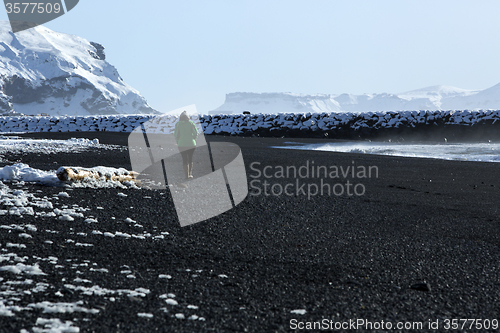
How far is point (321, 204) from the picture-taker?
25.8 feet

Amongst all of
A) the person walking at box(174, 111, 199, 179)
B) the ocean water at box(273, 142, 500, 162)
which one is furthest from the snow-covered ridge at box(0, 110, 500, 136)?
the person walking at box(174, 111, 199, 179)

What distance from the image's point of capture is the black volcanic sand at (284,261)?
3408 millimetres

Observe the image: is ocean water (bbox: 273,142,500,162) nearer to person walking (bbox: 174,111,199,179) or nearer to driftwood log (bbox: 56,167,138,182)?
person walking (bbox: 174,111,199,179)

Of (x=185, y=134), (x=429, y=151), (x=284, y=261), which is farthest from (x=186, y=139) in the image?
(x=429, y=151)

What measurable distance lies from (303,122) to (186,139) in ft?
90.9

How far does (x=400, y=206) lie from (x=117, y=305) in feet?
19.6

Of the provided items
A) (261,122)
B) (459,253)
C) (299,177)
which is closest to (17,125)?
(261,122)

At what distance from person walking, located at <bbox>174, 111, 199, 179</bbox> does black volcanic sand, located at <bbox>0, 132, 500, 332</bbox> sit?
1837 mm

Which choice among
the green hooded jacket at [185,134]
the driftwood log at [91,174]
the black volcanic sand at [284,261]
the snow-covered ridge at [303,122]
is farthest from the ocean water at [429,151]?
the driftwood log at [91,174]

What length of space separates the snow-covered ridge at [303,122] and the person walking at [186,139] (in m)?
26.1

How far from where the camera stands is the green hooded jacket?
9.90m

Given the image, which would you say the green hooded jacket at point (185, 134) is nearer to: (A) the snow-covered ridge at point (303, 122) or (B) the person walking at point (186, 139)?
(B) the person walking at point (186, 139)

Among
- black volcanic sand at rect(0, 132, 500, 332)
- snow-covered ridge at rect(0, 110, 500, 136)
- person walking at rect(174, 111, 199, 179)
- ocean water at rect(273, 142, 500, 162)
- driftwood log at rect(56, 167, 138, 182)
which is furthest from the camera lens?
snow-covered ridge at rect(0, 110, 500, 136)

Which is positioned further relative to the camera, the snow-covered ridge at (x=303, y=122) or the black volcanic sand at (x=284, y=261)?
the snow-covered ridge at (x=303, y=122)
